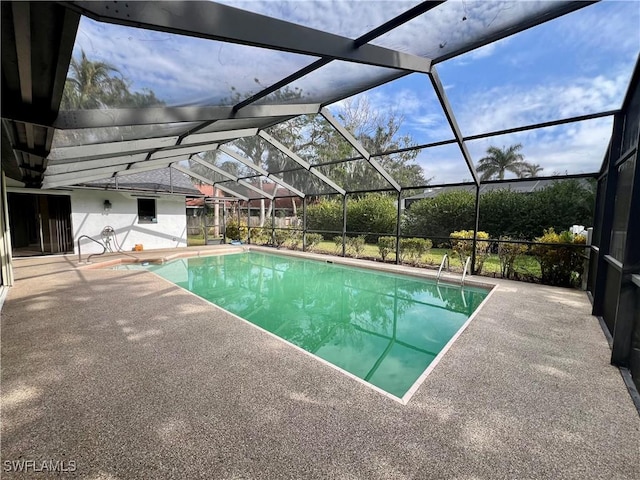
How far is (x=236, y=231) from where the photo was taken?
1559cm

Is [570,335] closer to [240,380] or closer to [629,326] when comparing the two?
[629,326]

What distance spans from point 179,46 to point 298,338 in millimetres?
3895

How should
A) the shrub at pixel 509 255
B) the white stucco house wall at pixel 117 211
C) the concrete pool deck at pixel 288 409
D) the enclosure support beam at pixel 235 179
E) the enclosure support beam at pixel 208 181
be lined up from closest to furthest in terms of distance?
1. the concrete pool deck at pixel 288 409
2. the shrub at pixel 509 255
3. the enclosure support beam at pixel 235 179
4. the white stucco house wall at pixel 117 211
5. the enclosure support beam at pixel 208 181

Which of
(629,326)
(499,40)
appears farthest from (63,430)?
(499,40)

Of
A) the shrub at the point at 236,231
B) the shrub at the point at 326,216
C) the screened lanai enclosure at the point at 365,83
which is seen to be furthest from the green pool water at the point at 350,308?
the shrub at the point at 236,231

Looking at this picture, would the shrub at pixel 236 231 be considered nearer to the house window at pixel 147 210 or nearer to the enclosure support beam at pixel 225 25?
the house window at pixel 147 210

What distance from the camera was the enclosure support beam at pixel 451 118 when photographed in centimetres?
424

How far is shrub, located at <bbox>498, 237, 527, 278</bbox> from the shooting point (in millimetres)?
7391

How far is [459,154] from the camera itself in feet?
21.7

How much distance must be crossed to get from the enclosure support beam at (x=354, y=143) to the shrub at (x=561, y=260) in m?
4.03

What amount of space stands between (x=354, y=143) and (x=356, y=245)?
5.39m

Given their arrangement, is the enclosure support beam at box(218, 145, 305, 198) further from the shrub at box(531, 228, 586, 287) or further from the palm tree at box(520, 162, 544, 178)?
the shrub at box(531, 228, 586, 287)

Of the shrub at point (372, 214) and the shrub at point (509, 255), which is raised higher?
the shrub at point (372, 214)

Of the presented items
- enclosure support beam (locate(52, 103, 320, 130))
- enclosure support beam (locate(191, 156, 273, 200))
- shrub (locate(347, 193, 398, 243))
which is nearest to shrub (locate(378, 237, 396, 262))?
shrub (locate(347, 193, 398, 243))
